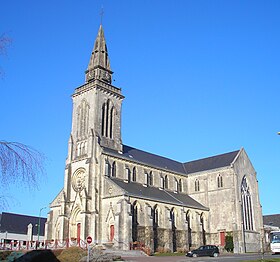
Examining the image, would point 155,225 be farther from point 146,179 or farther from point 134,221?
point 146,179

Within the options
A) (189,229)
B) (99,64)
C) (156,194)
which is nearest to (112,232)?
(156,194)

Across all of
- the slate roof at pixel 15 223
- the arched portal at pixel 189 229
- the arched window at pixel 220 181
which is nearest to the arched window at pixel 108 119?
the arched portal at pixel 189 229

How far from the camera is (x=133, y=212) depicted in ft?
148

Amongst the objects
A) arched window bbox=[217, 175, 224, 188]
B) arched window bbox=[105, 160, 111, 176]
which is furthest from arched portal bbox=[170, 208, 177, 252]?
arched window bbox=[217, 175, 224, 188]

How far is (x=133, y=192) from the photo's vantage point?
46844mm

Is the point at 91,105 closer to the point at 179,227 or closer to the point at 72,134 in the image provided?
the point at 72,134

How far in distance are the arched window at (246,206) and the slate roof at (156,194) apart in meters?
6.44

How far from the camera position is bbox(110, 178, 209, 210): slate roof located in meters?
47.4

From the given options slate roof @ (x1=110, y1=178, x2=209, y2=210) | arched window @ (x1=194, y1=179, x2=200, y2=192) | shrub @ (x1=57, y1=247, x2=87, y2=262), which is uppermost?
arched window @ (x1=194, y1=179, x2=200, y2=192)

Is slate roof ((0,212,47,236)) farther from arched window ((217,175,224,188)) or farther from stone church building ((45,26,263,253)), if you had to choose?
→ arched window ((217,175,224,188))

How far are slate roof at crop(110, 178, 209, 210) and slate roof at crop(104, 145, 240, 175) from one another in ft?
13.8

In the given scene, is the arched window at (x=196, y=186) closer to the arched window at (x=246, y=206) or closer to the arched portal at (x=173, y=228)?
the arched window at (x=246, y=206)

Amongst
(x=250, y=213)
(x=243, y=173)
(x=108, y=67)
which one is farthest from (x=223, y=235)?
(x=108, y=67)

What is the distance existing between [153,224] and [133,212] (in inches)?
151
